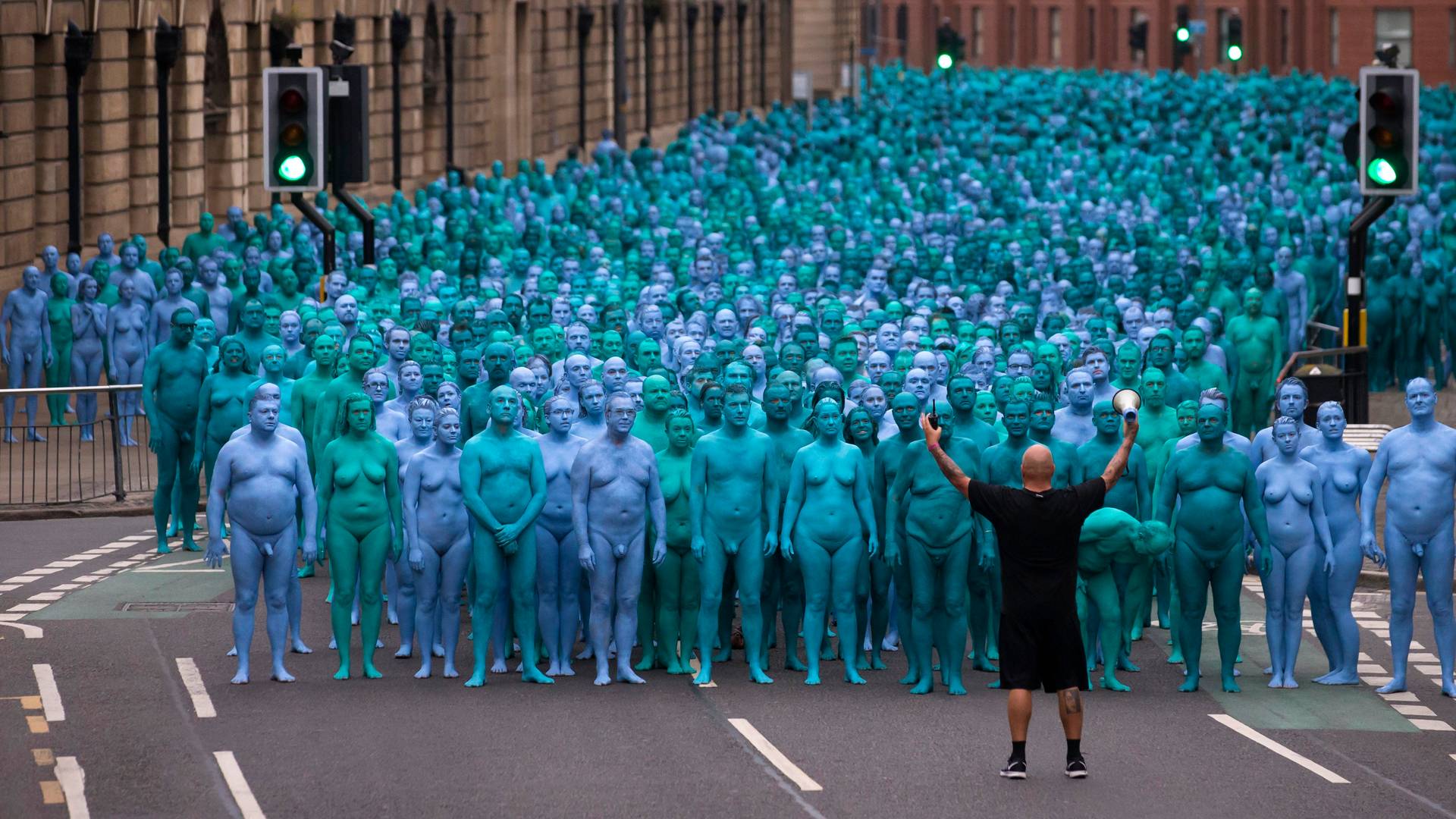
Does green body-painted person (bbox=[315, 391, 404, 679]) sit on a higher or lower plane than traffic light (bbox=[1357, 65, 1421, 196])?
lower

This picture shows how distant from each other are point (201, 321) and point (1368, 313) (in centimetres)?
1381

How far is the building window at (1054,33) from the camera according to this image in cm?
11256

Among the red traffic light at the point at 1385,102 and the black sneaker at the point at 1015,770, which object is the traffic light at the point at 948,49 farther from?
the black sneaker at the point at 1015,770

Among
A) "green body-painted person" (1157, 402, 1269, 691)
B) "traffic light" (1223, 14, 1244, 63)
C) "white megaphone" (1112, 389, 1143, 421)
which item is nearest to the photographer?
"white megaphone" (1112, 389, 1143, 421)

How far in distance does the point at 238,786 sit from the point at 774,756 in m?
2.51

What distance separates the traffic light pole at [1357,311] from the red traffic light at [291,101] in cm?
788

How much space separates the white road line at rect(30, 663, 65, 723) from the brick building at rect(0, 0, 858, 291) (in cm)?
1814

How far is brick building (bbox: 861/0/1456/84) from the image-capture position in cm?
9638

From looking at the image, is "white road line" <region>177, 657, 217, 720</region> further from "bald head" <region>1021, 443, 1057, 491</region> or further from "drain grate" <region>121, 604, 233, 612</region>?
"bald head" <region>1021, 443, 1057, 491</region>

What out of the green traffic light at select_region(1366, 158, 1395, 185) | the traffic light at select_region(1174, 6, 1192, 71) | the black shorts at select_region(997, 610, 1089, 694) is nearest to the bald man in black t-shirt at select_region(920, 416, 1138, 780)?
the black shorts at select_region(997, 610, 1089, 694)

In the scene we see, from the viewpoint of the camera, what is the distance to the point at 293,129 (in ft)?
68.5

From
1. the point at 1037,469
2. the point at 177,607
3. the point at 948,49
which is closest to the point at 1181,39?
the point at 948,49

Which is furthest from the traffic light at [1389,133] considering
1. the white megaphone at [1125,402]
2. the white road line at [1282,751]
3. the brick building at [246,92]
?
the brick building at [246,92]

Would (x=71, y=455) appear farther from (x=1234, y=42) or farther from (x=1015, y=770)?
(x=1234, y=42)
